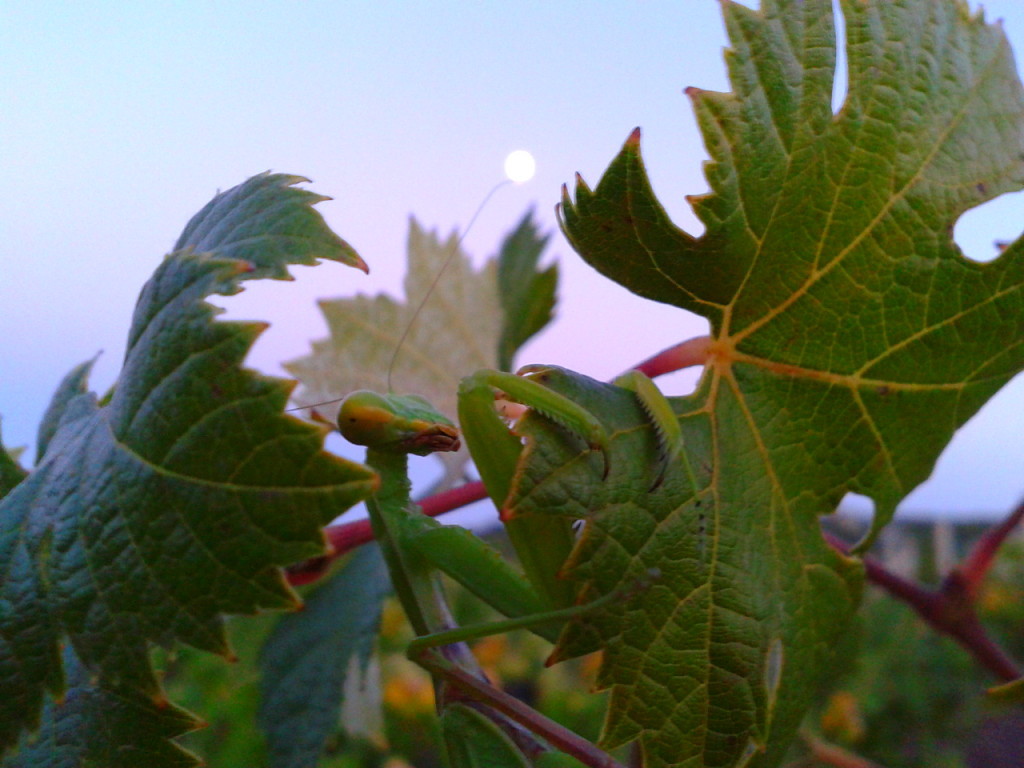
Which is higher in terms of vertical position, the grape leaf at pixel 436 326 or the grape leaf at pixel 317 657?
the grape leaf at pixel 436 326

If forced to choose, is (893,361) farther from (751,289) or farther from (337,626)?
(337,626)

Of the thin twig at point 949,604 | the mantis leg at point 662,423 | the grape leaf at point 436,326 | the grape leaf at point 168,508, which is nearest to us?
the grape leaf at point 168,508

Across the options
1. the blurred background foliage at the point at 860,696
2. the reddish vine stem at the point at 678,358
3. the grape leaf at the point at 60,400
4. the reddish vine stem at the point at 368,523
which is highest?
the grape leaf at the point at 60,400

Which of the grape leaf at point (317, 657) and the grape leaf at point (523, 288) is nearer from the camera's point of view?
the grape leaf at point (317, 657)

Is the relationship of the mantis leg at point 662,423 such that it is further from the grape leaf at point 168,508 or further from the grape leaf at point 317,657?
the grape leaf at point 317,657

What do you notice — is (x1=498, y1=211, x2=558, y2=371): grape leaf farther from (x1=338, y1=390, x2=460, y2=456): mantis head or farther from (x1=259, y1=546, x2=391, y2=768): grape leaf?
(x1=338, y1=390, x2=460, y2=456): mantis head

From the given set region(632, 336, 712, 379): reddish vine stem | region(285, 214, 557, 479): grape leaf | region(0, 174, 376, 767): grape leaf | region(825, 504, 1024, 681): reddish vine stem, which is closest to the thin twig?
region(825, 504, 1024, 681): reddish vine stem

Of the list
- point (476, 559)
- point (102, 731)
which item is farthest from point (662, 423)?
point (102, 731)

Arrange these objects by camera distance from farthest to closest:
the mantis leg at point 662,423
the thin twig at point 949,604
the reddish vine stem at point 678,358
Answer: the thin twig at point 949,604, the reddish vine stem at point 678,358, the mantis leg at point 662,423

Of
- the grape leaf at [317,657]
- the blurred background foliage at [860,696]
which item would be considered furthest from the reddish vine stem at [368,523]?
the blurred background foliage at [860,696]
